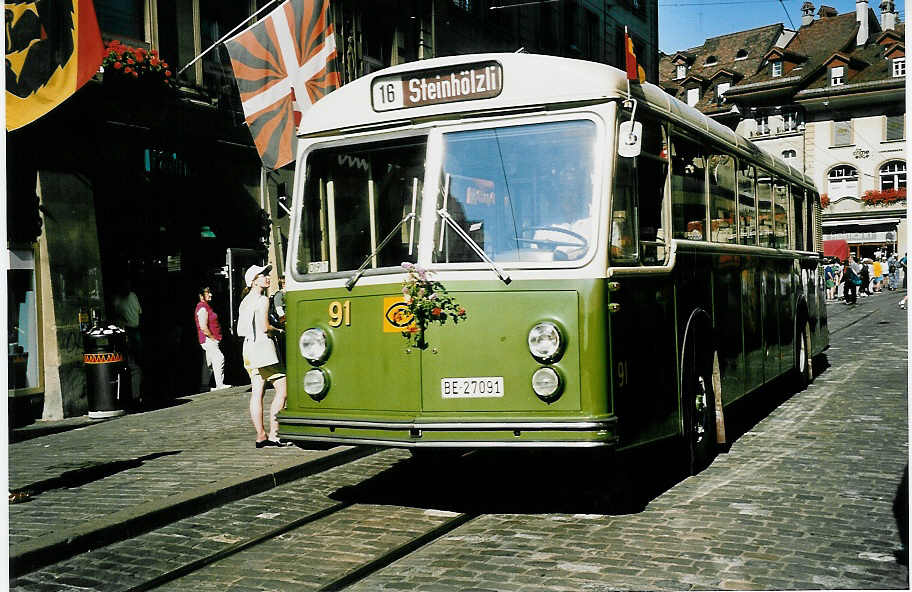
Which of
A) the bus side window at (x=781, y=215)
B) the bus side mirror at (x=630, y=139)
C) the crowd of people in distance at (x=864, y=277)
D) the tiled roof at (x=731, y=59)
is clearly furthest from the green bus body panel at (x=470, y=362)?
the crowd of people in distance at (x=864, y=277)

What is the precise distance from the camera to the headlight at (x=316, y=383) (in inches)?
276

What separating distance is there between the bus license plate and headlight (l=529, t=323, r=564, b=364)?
0.96 ft

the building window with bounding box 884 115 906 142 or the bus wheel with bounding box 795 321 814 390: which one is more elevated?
the building window with bounding box 884 115 906 142

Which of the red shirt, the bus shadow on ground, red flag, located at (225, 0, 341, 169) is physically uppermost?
red flag, located at (225, 0, 341, 169)

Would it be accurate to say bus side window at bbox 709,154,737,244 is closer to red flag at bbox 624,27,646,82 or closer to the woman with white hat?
red flag at bbox 624,27,646,82

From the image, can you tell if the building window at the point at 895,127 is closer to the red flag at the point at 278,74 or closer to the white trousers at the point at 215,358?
the red flag at the point at 278,74

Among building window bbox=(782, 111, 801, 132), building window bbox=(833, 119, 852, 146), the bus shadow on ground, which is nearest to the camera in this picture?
the bus shadow on ground

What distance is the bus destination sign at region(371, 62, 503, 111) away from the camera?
6.74 m

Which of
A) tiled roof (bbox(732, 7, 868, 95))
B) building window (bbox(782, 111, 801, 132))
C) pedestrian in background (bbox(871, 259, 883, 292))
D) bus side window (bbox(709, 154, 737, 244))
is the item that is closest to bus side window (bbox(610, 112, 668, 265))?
bus side window (bbox(709, 154, 737, 244))

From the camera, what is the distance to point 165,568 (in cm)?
589

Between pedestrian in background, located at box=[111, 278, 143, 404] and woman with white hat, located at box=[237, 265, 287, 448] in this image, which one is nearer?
woman with white hat, located at box=[237, 265, 287, 448]

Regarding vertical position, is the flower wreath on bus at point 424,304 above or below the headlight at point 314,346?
above

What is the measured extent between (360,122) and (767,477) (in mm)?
4026

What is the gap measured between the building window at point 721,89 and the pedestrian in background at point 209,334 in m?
13.6
